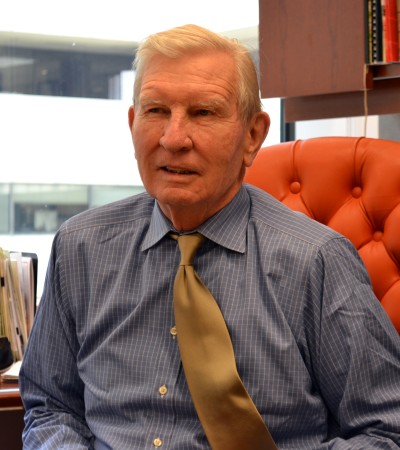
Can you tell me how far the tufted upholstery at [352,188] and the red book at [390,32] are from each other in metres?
0.37

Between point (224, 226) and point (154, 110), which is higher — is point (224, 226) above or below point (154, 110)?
below

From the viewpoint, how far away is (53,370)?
1.74 meters

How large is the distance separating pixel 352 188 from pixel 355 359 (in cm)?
74

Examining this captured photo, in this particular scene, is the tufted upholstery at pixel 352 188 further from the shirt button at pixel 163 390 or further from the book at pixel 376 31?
the shirt button at pixel 163 390

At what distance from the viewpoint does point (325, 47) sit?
252cm

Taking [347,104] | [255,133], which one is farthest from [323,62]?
[255,133]

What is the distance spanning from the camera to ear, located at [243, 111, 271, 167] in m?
1.69

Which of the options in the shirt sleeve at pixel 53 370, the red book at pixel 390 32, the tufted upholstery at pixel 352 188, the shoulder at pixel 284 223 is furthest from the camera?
the red book at pixel 390 32

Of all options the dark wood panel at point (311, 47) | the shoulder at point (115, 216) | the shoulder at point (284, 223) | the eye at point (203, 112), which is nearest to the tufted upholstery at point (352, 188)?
the dark wood panel at point (311, 47)

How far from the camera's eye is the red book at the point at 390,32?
242 centimetres

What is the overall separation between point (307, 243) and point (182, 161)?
0.93 ft

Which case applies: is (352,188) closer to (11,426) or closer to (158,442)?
(158,442)

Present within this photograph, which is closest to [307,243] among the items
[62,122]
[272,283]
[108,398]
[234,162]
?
[272,283]

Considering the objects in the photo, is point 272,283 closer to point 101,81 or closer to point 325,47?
point 325,47
